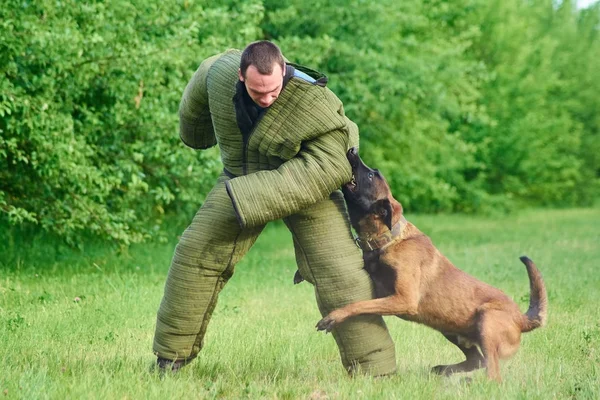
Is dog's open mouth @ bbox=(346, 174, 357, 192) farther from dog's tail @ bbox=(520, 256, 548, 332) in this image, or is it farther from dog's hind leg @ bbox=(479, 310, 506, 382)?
dog's tail @ bbox=(520, 256, 548, 332)

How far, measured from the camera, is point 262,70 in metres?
4.79

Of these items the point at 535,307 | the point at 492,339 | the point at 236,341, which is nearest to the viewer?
the point at 492,339

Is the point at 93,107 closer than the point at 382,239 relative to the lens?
No

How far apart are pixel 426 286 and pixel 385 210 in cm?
60

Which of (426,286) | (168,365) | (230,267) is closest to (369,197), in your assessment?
(426,286)

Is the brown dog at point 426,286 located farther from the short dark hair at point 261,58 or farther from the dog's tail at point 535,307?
the short dark hair at point 261,58

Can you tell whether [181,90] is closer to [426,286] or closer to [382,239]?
[382,239]

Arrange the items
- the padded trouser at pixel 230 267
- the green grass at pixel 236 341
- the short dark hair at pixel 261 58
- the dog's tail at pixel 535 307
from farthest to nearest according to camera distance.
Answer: the dog's tail at pixel 535 307
the padded trouser at pixel 230 267
the green grass at pixel 236 341
the short dark hair at pixel 261 58

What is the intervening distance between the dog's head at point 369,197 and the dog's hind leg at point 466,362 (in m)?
1.01

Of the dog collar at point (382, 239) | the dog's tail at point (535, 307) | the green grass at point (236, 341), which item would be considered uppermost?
the dog collar at point (382, 239)

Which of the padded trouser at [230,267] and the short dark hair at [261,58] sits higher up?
the short dark hair at [261,58]

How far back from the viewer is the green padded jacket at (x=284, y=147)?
500 cm

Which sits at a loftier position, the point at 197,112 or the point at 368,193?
the point at 197,112

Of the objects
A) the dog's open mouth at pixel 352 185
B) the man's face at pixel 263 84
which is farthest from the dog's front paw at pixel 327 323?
the man's face at pixel 263 84
